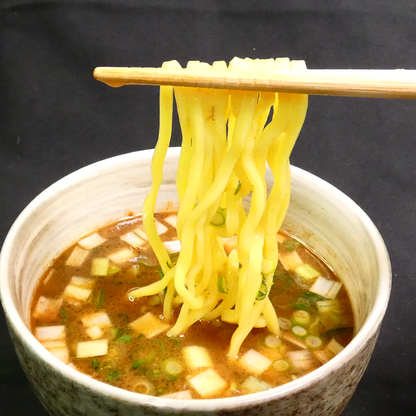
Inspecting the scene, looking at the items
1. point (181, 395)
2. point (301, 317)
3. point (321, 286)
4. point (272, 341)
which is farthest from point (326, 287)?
point (181, 395)

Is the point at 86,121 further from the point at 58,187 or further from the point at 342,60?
the point at 342,60

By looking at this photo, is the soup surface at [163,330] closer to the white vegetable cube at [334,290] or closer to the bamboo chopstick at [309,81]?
the white vegetable cube at [334,290]

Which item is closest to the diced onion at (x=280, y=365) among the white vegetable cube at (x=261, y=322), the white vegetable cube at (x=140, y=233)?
the white vegetable cube at (x=261, y=322)

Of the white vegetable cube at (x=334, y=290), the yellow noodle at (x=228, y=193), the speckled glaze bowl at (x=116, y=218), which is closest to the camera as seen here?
the speckled glaze bowl at (x=116, y=218)

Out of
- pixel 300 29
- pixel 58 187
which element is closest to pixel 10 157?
pixel 58 187

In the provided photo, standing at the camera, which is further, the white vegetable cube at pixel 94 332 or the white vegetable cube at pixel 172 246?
the white vegetable cube at pixel 172 246

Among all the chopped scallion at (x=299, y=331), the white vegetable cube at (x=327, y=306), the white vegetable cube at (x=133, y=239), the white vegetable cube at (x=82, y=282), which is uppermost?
the white vegetable cube at (x=133, y=239)

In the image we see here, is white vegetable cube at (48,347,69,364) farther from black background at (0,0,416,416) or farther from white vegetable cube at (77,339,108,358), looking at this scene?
black background at (0,0,416,416)

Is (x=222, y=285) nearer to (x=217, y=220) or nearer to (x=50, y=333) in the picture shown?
(x=217, y=220)
